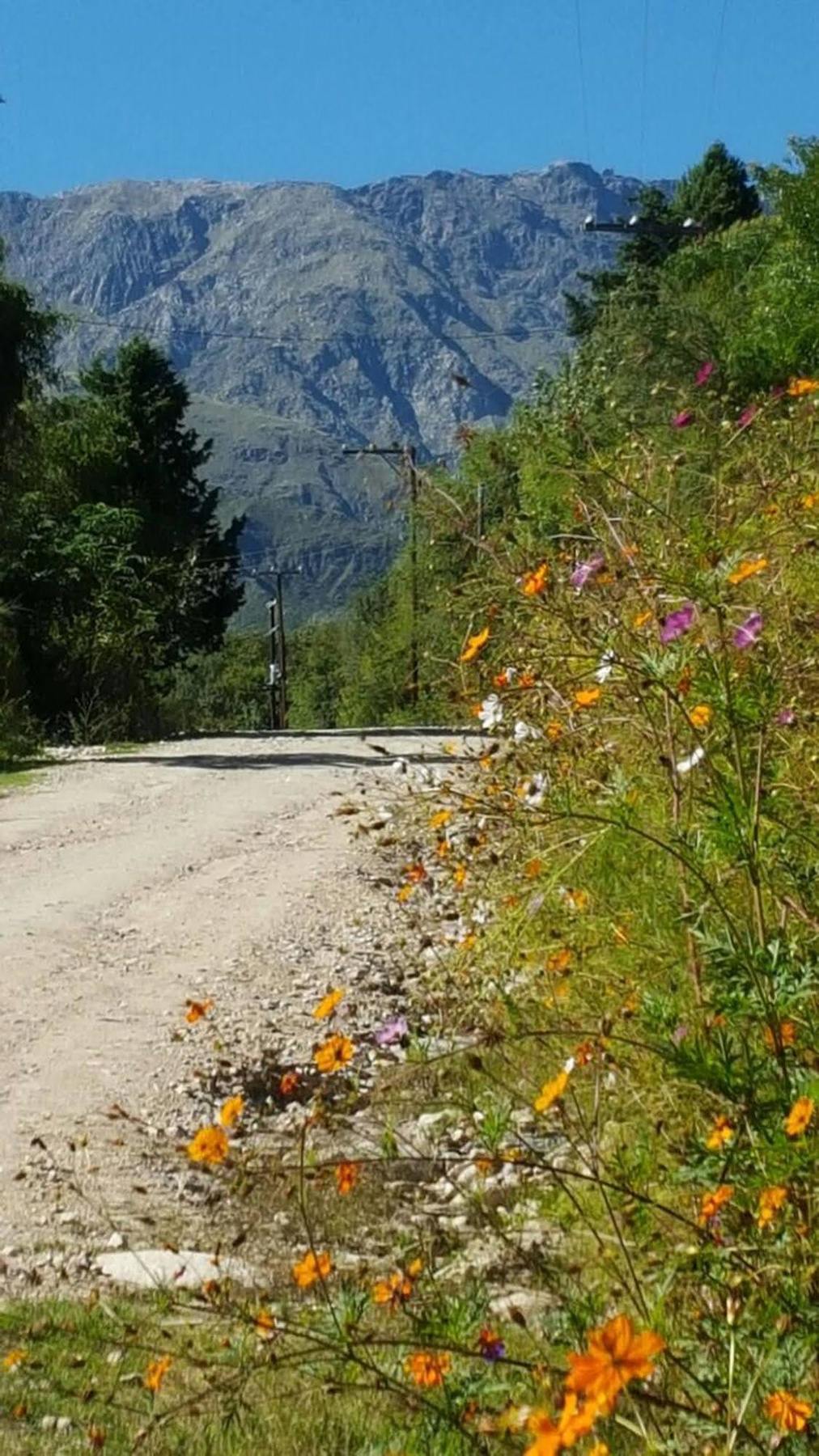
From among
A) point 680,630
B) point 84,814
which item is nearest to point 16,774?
point 84,814

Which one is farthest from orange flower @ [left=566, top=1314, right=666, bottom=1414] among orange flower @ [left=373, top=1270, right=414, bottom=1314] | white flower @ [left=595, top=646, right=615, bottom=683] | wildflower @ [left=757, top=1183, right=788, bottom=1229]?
white flower @ [left=595, top=646, right=615, bottom=683]

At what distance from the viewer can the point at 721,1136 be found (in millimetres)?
2615

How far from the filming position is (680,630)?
3133mm

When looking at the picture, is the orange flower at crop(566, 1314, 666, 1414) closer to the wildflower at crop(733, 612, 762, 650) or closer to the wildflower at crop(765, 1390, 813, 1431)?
the wildflower at crop(765, 1390, 813, 1431)

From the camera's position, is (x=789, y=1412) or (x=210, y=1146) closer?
(x=789, y=1412)

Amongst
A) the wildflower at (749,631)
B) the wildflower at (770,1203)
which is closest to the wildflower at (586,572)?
the wildflower at (749,631)

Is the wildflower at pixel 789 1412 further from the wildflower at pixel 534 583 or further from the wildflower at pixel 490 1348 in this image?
the wildflower at pixel 534 583

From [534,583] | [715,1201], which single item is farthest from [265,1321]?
[534,583]

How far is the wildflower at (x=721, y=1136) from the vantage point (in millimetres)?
2617

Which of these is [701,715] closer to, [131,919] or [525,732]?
[525,732]

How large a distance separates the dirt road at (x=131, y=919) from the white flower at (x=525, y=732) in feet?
5.75

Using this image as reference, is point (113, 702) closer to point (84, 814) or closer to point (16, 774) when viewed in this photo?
point (16, 774)

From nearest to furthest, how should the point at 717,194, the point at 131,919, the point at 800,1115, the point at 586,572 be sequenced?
the point at 800,1115, the point at 586,572, the point at 131,919, the point at 717,194

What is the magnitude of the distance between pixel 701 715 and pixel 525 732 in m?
1.73
